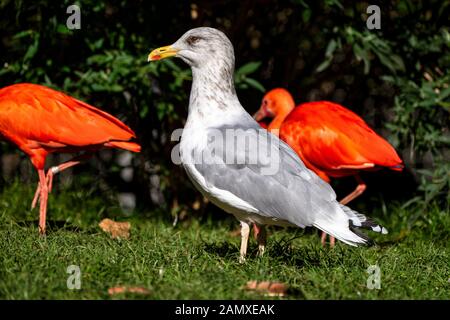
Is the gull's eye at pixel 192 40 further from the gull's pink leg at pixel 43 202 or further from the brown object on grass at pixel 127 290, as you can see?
the brown object on grass at pixel 127 290

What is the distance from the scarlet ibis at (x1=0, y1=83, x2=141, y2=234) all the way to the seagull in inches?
55.5

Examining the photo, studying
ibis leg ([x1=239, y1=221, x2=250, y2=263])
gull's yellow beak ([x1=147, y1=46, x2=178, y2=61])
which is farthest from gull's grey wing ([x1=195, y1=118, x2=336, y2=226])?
gull's yellow beak ([x1=147, y1=46, x2=178, y2=61])

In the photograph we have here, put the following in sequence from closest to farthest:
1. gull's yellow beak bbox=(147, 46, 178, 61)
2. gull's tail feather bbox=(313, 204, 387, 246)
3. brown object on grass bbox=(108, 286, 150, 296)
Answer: brown object on grass bbox=(108, 286, 150, 296), gull's tail feather bbox=(313, 204, 387, 246), gull's yellow beak bbox=(147, 46, 178, 61)

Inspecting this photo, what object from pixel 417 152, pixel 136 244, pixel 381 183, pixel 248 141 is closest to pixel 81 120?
pixel 136 244

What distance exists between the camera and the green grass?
461 centimetres

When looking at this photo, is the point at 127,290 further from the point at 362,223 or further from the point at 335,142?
the point at 335,142

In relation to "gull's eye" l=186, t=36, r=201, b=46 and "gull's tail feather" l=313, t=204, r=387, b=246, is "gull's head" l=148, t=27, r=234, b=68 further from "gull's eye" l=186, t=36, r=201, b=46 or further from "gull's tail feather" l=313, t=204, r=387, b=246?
"gull's tail feather" l=313, t=204, r=387, b=246

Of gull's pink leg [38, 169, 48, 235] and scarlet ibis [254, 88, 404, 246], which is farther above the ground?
scarlet ibis [254, 88, 404, 246]

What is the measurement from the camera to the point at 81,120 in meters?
6.96

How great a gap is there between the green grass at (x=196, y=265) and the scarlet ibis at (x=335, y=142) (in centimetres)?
76

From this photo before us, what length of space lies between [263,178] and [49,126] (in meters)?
2.20

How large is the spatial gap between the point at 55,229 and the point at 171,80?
2.31m

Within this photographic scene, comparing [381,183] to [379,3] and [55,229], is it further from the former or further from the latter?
[55,229]

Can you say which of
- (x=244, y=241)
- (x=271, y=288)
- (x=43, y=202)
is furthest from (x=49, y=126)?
(x=271, y=288)
